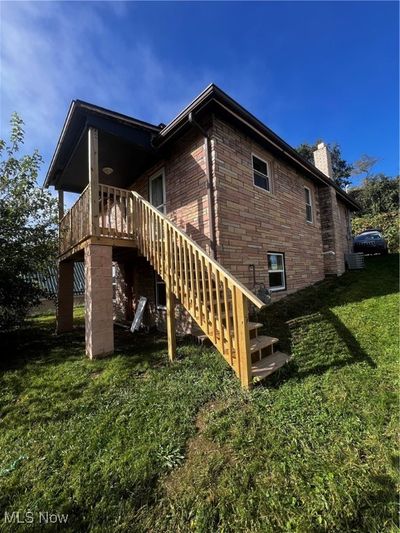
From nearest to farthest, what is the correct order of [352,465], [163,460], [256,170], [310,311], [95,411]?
[352,465]
[163,460]
[95,411]
[310,311]
[256,170]

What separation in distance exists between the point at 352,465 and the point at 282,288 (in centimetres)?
596

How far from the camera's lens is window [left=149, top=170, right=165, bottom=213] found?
24.9 feet

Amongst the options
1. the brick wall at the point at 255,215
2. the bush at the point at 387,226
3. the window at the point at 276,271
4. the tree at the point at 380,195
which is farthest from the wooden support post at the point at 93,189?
the tree at the point at 380,195

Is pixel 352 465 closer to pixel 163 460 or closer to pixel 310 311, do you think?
pixel 163 460

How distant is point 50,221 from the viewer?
7480 millimetres

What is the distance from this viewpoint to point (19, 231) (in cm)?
680

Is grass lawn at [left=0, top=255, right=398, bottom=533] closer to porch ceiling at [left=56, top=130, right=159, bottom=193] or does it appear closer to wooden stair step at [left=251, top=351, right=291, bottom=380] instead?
wooden stair step at [left=251, top=351, right=291, bottom=380]

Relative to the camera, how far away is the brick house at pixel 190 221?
13.9 ft

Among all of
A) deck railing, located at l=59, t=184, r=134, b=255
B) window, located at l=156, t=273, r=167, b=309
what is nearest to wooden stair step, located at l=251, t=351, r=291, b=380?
deck railing, located at l=59, t=184, r=134, b=255

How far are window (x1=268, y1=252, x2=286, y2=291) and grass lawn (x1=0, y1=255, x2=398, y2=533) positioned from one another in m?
2.94

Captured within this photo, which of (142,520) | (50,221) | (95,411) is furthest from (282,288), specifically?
(50,221)

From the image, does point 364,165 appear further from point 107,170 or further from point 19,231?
point 19,231

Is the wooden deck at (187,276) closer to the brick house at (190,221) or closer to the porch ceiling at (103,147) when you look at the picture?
the brick house at (190,221)

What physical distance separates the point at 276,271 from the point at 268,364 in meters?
4.29
